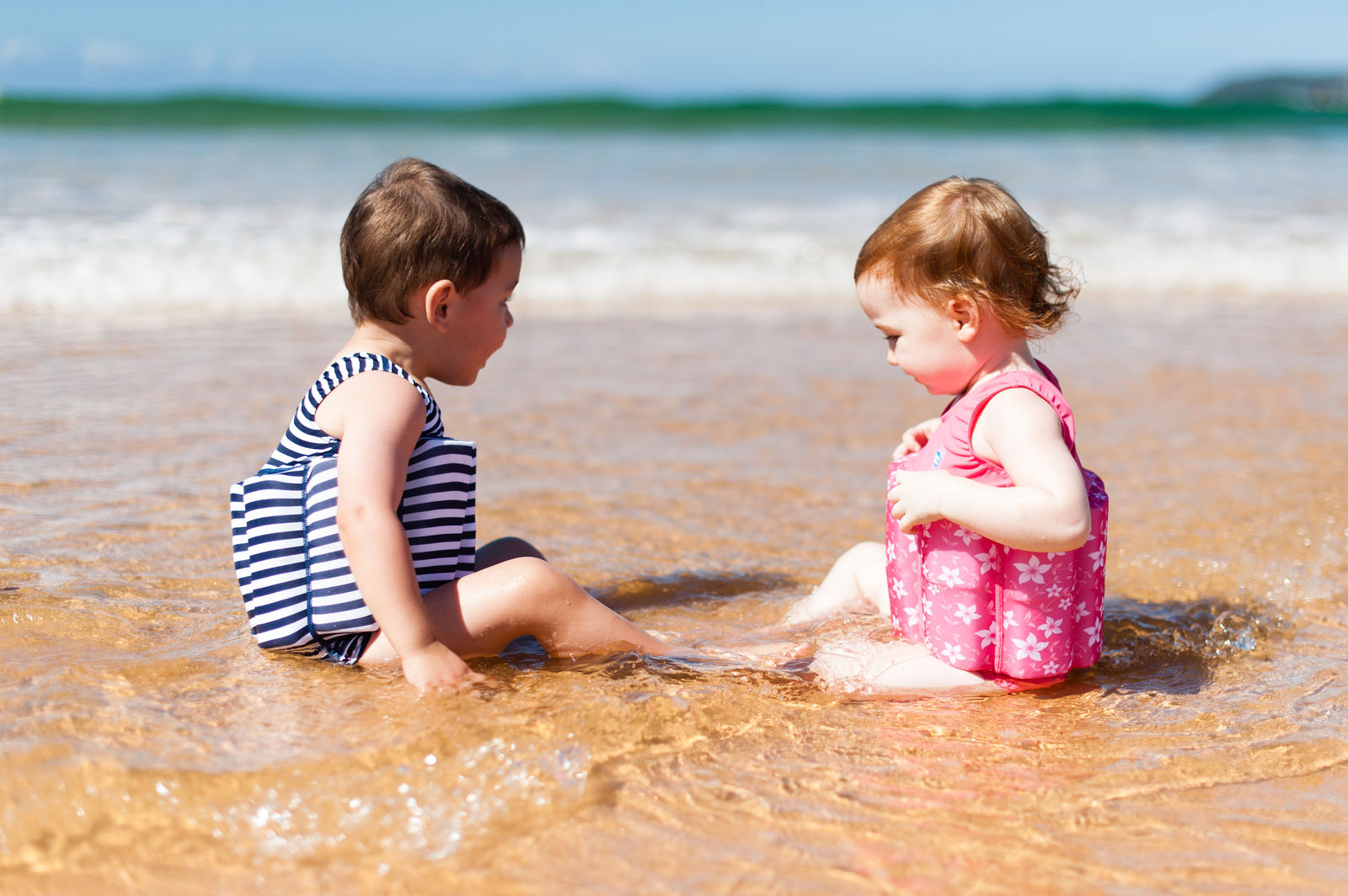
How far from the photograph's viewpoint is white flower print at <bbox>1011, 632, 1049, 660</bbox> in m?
2.42

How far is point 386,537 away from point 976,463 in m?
1.18

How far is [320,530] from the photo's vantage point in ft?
7.75

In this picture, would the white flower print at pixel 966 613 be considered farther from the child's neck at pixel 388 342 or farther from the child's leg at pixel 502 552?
the child's neck at pixel 388 342

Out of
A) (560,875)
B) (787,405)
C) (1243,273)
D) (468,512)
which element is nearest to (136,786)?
(560,875)

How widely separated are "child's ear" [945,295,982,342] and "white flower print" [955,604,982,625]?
1.80 feet

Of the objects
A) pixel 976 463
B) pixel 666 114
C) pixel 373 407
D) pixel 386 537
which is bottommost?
pixel 386 537

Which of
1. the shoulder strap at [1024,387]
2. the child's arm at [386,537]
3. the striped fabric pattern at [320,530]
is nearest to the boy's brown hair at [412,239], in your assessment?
the striped fabric pattern at [320,530]

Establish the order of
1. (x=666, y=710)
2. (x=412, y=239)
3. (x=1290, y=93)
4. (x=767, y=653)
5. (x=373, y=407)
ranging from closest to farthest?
(x=666, y=710)
(x=373, y=407)
(x=412, y=239)
(x=767, y=653)
(x=1290, y=93)

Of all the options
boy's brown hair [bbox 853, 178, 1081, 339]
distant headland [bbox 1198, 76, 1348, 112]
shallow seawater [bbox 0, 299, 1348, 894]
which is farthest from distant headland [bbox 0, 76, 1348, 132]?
boy's brown hair [bbox 853, 178, 1081, 339]

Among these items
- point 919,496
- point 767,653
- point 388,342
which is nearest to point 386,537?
point 388,342

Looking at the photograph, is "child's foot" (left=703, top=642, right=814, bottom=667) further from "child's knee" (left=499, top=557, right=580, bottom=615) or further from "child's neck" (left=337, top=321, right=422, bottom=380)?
"child's neck" (left=337, top=321, right=422, bottom=380)

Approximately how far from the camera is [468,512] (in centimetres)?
252

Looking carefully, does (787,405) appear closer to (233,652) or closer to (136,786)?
(233,652)

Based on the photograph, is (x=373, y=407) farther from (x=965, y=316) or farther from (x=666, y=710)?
(x=965, y=316)
